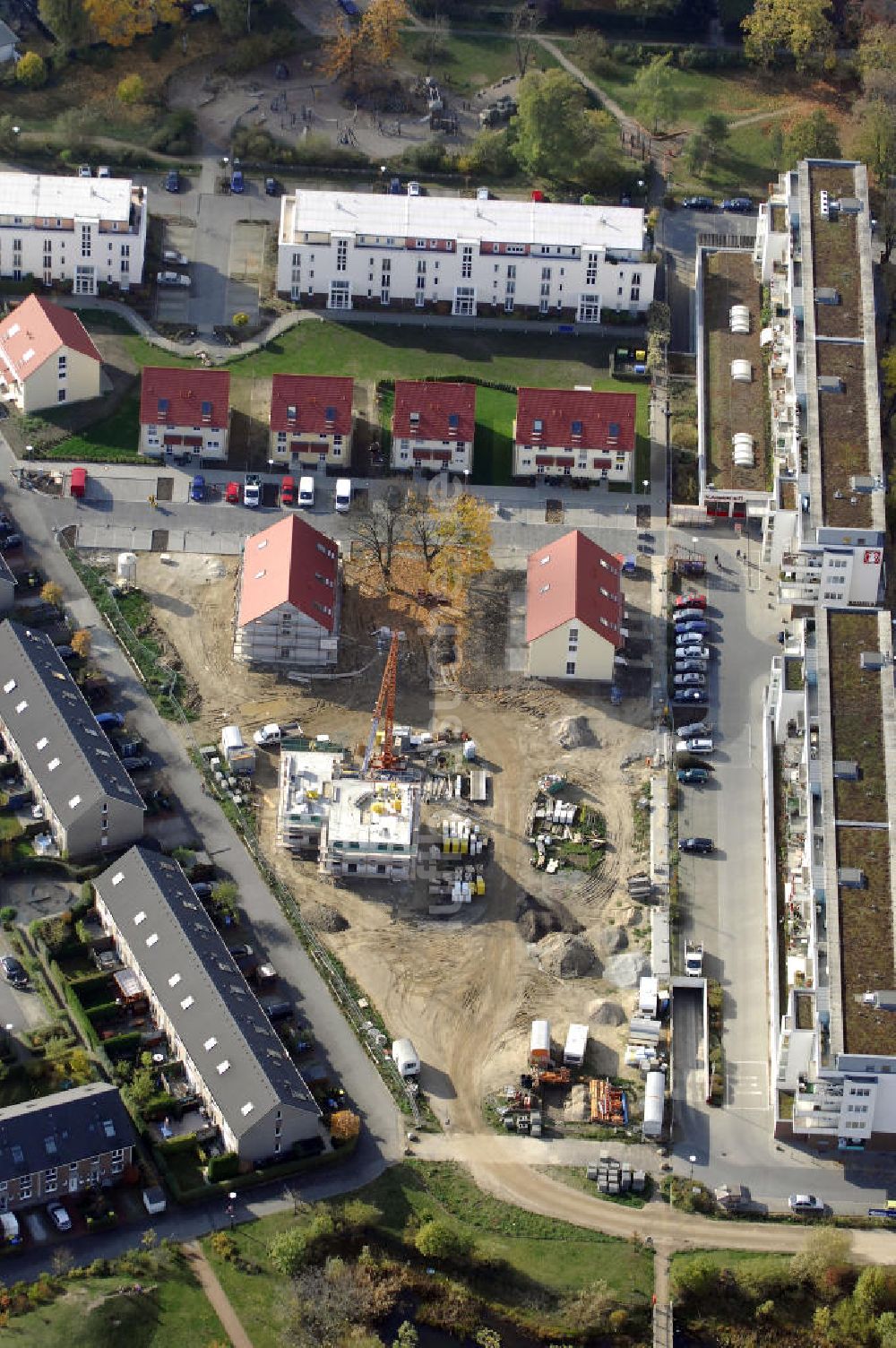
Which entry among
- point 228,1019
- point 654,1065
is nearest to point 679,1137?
point 654,1065

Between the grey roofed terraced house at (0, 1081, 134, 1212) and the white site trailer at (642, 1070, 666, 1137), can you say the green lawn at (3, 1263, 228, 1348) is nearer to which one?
the grey roofed terraced house at (0, 1081, 134, 1212)

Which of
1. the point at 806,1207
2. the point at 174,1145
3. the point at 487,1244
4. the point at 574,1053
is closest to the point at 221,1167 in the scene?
the point at 174,1145

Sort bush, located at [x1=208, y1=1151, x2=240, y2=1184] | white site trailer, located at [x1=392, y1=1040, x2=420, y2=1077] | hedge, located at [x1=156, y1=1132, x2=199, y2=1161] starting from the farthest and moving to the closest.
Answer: white site trailer, located at [x1=392, y1=1040, x2=420, y2=1077] < hedge, located at [x1=156, y1=1132, x2=199, y2=1161] < bush, located at [x1=208, y1=1151, x2=240, y2=1184]

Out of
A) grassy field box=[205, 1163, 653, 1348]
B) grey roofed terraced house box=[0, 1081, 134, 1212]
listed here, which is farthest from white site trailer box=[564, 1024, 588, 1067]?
grey roofed terraced house box=[0, 1081, 134, 1212]

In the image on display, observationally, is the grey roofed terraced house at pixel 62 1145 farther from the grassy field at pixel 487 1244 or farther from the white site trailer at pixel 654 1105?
the white site trailer at pixel 654 1105

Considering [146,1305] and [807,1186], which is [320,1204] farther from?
[807,1186]

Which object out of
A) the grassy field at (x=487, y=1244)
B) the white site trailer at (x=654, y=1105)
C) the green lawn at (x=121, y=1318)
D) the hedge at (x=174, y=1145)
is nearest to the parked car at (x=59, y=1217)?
the green lawn at (x=121, y=1318)
